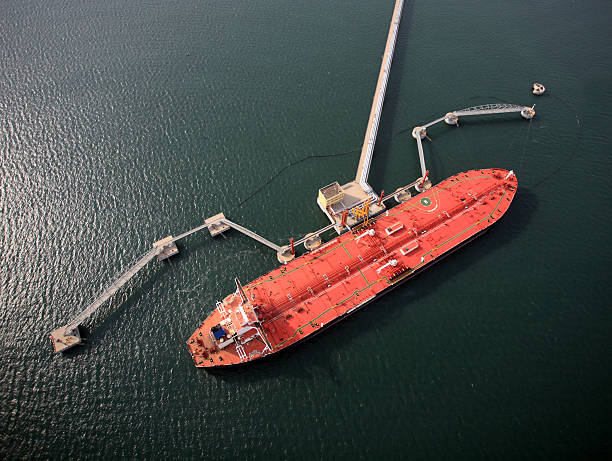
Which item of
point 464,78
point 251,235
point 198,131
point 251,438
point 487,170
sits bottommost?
point 251,438

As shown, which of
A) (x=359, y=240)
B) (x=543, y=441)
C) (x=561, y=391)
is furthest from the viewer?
(x=359, y=240)

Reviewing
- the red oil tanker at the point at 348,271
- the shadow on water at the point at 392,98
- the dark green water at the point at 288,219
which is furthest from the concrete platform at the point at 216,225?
the shadow on water at the point at 392,98

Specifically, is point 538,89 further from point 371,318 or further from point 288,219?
point 371,318

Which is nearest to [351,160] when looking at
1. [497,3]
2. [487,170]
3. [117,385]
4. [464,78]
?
[487,170]

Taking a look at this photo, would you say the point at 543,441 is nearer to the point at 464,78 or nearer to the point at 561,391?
the point at 561,391

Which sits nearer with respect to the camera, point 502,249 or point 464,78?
point 502,249

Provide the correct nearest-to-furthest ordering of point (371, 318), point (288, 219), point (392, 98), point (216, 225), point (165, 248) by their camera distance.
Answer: point (371, 318) < point (165, 248) < point (216, 225) < point (288, 219) < point (392, 98)

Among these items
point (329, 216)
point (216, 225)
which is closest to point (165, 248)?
point (216, 225)
